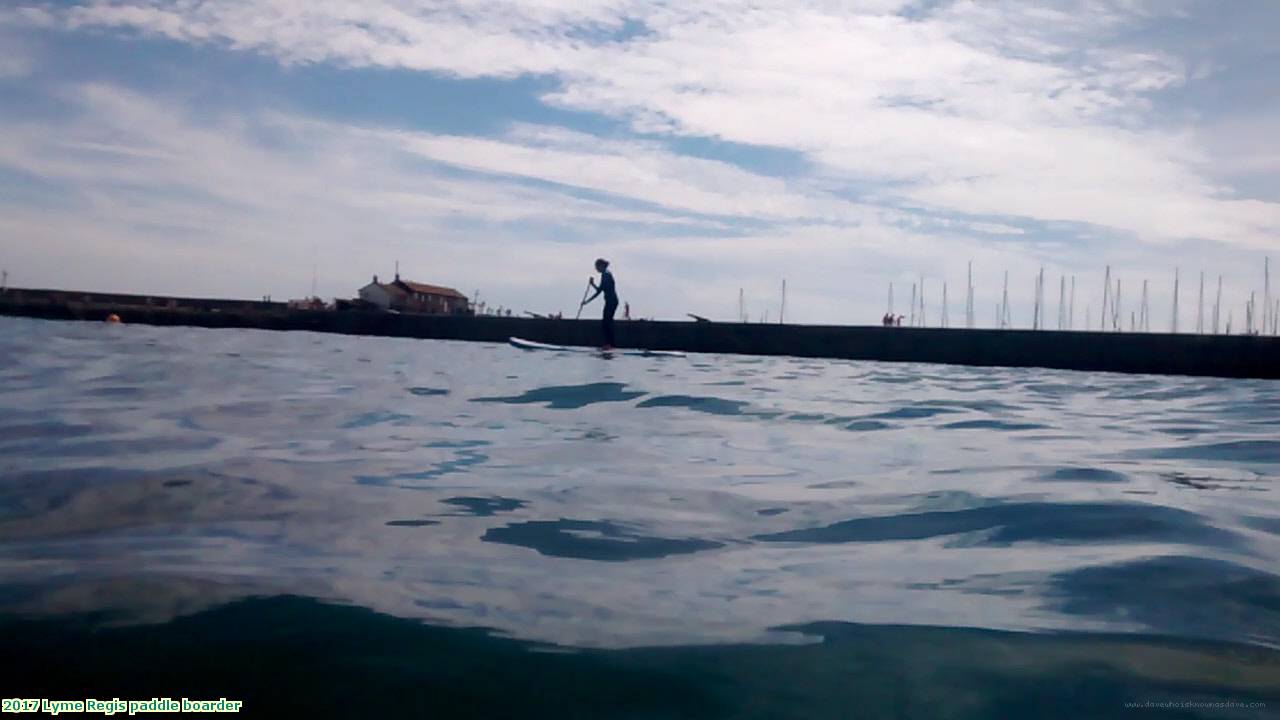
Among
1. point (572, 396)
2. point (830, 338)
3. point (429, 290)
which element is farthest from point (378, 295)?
point (572, 396)

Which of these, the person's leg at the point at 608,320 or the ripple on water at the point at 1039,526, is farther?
the person's leg at the point at 608,320

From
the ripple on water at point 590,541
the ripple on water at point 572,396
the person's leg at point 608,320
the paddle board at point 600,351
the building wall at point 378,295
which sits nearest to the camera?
the ripple on water at point 590,541

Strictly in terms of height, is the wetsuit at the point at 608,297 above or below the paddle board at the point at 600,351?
above

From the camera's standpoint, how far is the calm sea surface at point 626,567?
60.4 inches

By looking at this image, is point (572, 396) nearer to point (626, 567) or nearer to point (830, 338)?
point (626, 567)

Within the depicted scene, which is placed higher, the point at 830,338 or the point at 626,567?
the point at 830,338

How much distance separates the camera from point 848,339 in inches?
776

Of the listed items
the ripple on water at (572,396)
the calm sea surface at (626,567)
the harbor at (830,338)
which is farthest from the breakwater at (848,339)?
the calm sea surface at (626,567)

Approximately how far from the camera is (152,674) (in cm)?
149

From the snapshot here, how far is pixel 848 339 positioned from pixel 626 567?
1791cm

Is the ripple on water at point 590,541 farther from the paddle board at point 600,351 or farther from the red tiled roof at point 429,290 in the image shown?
the red tiled roof at point 429,290

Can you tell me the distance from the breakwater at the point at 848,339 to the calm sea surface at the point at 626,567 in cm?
1193

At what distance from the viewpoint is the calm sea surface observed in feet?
5.03

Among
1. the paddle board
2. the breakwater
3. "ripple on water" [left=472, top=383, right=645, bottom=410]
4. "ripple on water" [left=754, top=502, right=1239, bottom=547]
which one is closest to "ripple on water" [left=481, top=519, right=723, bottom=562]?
"ripple on water" [left=754, top=502, right=1239, bottom=547]
